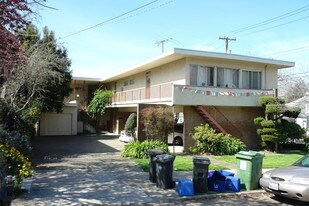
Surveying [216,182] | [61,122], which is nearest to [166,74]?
[61,122]

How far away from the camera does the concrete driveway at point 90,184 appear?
8703 mm

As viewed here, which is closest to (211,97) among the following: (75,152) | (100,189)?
(75,152)

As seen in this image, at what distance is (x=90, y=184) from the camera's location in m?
10.4

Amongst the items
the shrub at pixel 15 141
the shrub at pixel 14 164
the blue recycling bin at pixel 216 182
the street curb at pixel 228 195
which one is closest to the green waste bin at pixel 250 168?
the street curb at pixel 228 195

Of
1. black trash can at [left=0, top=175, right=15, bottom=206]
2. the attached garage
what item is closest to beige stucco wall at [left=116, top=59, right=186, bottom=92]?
the attached garage

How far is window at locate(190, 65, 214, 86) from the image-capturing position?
67.1ft

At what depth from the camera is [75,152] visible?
18.3 metres

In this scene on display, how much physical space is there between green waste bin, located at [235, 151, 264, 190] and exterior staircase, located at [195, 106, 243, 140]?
31.1ft

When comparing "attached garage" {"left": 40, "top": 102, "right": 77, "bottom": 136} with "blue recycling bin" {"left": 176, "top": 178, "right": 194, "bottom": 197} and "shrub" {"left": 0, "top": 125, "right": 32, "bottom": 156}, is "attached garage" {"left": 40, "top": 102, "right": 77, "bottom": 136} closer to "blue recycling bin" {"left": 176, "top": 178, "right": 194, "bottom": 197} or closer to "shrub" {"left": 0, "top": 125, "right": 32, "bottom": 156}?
"shrub" {"left": 0, "top": 125, "right": 32, "bottom": 156}

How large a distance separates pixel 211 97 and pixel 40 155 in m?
9.72

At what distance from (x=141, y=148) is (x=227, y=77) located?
27.0 ft

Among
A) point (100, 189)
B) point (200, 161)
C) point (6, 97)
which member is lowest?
point (100, 189)

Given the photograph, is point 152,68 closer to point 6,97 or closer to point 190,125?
point 190,125

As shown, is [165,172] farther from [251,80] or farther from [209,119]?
[251,80]
